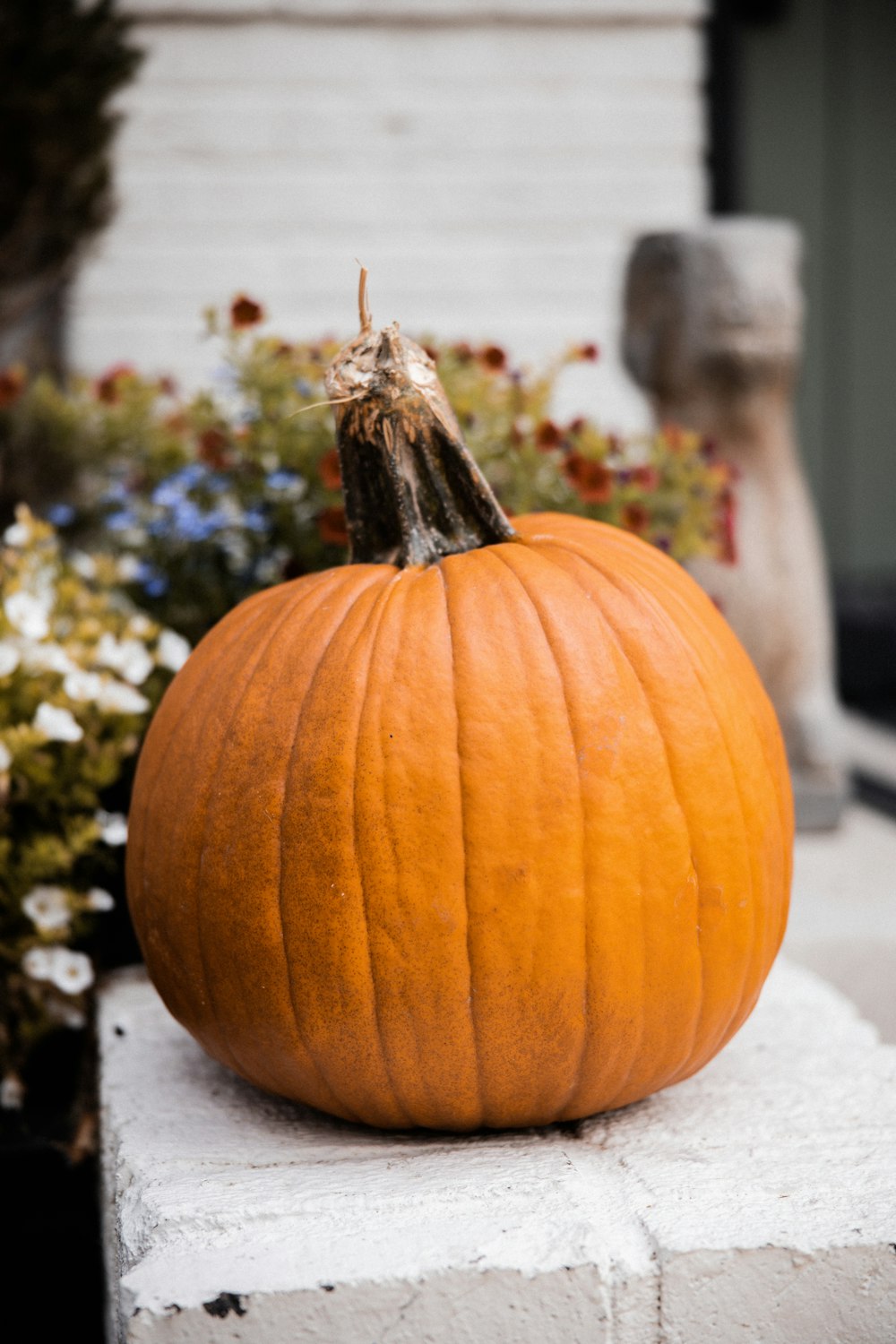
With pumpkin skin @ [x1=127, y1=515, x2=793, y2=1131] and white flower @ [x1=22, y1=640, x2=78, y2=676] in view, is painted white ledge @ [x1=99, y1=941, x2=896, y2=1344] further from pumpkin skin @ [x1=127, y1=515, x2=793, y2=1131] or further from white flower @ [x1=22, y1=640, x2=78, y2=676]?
white flower @ [x1=22, y1=640, x2=78, y2=676]

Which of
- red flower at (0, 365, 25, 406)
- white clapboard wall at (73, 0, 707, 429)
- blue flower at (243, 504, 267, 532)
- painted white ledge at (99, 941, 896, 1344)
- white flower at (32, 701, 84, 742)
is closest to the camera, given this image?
painted white ledge at (99, 941, 896, 1344)

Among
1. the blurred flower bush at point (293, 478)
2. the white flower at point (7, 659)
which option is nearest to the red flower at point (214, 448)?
the blurred flower bush at point (293, 478)

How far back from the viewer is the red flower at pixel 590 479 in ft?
6.91

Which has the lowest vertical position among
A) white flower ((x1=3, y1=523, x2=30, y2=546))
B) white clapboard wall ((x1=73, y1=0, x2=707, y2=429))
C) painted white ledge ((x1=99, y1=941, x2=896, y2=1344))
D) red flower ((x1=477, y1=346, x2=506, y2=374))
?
painted white ledge ((x1=99, y1=941, x2=896, y2=1344))

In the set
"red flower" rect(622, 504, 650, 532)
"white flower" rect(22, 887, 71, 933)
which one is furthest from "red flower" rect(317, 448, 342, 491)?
"white flower" rect(22, 887, 71, 933)

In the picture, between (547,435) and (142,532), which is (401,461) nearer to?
(547,435)

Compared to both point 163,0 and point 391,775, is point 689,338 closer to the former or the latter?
point 391,775

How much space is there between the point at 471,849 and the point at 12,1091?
91 centimetres

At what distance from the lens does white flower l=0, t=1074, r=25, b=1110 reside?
68.7 inches

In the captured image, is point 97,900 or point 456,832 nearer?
point 456,832

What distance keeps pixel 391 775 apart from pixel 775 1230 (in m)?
0.51

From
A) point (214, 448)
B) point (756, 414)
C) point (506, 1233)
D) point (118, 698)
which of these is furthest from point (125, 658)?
point (756, 414)

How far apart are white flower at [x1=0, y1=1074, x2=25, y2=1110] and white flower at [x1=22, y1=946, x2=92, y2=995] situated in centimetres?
14

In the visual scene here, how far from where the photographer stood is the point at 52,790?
5.89 feet
